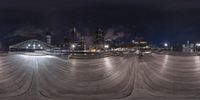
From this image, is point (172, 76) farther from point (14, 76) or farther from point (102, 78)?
point (14, 76)

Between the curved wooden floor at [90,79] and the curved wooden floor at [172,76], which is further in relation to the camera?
the curved wooden floor at [172,76]

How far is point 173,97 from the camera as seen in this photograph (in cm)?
1088

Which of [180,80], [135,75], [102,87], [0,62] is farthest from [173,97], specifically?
[0,62]

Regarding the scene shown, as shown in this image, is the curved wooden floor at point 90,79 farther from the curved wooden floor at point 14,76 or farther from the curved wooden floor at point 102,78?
the curved wooden floor at point 14,76

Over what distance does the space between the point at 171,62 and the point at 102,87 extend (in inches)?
94.0

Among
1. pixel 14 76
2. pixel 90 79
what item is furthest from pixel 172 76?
pixel 14 76

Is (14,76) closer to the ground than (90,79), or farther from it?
farther from it

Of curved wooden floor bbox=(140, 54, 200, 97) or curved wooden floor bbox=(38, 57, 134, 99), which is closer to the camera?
curved wooden floor bbox=(38, 57, 134, 99)

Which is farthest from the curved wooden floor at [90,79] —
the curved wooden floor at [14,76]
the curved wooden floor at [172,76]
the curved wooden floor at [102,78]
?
the curved wooden floor at [172,76]

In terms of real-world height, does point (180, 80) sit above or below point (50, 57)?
below

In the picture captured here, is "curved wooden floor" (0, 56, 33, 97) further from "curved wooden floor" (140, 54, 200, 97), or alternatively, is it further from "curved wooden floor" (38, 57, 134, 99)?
"curved wooden floor" (140, 54, 200, 97)

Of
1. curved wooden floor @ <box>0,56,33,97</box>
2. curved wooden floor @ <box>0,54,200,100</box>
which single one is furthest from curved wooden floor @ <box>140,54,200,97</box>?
curved wooden floor @ <box>0,56,33,97</box>

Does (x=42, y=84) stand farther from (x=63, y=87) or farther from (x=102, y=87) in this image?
(x=102, y=87)

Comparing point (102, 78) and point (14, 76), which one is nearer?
point (102, 78)
